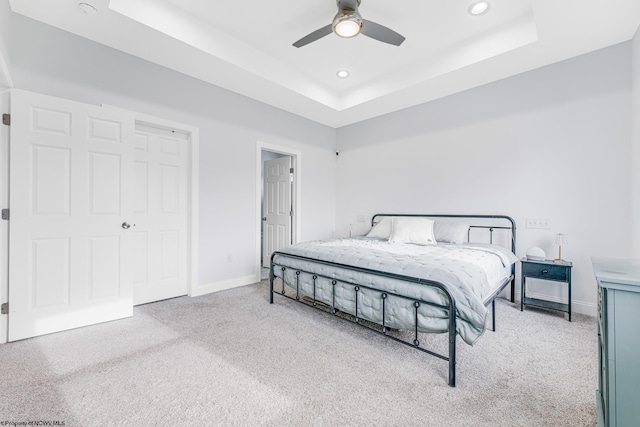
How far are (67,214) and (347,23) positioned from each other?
306cm

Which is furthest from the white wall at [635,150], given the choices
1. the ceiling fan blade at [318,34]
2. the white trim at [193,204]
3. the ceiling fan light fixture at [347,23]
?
the white trim at [193,204]

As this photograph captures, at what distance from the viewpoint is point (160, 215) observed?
340cm

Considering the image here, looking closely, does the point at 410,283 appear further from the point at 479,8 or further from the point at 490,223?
the point at 479,8

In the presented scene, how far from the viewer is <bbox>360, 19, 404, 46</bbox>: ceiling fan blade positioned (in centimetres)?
247

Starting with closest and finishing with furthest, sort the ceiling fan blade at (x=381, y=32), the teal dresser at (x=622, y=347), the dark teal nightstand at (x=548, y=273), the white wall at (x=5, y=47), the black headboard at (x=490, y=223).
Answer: the teal dresser at (x=622, y=347), the white wall at (x=5, y=47), the ceiling fan blade at (x=381, y=32), the dark teal nightstand at (x=548, y=273), the black headboard at (x=490, y=223)

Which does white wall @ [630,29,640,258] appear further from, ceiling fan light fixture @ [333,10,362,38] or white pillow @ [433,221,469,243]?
ceiling fan light fixture @ [333,10,362,38]

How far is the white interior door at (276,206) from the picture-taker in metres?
4.97

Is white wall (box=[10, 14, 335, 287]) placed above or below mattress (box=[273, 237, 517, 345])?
above

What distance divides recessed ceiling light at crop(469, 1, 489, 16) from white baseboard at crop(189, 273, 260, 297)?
4095 millimetres

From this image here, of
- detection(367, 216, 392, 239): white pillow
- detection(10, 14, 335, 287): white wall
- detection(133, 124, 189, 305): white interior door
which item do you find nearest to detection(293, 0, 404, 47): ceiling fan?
detection(10, 14, 335, 287): white wall

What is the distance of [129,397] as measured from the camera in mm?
1654

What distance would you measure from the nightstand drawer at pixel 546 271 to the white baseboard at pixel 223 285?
11.4 feet

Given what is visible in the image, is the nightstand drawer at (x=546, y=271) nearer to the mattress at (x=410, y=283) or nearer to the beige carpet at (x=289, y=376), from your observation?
the mattress at (x=410, y=283)

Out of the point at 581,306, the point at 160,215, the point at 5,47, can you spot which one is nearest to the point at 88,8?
the point at 5,47
